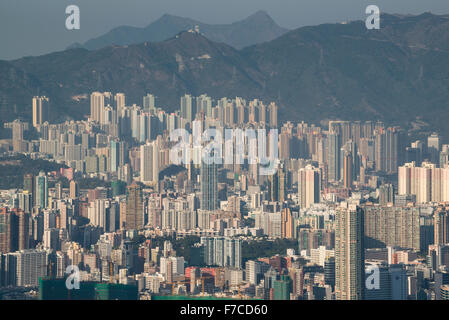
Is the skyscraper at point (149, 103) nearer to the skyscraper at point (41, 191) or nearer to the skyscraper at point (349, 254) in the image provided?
the skyscraper at point (41, 191)

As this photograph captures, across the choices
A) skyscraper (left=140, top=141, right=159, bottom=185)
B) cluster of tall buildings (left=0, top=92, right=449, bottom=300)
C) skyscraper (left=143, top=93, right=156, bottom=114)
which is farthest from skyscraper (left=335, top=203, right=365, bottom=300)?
skyscraper (left=143, top=93, right=156, bottom=114)

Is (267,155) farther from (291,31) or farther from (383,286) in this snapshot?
(383,286)

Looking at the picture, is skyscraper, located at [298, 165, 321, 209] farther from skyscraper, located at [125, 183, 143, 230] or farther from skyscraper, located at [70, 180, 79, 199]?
skyscraper, located at [70, 180, 79, 199]

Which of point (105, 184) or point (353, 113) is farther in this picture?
point (353, 113)

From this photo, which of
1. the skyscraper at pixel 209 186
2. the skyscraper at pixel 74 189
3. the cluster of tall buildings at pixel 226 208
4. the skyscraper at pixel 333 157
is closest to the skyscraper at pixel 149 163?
the cluster of tall buildings at pixel 226 208

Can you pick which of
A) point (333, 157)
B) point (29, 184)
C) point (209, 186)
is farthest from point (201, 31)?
point (29, 184)
